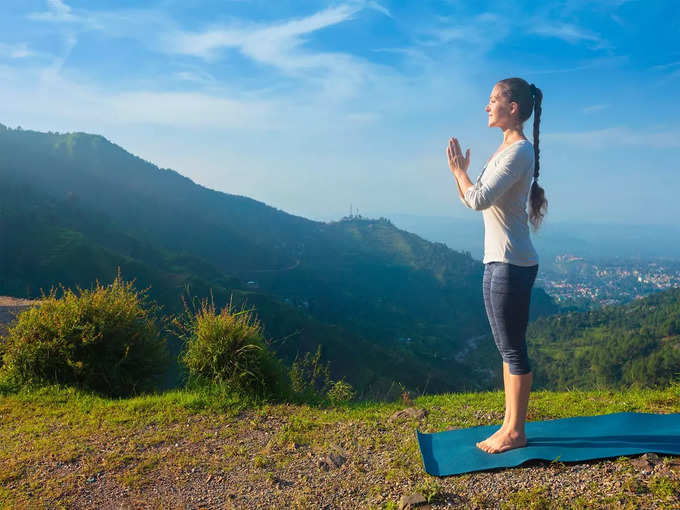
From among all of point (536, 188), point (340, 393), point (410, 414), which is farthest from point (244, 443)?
point (536, 188)

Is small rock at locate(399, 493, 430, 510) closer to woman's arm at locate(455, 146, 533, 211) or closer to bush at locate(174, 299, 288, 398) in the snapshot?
woman's arm at locate(455, 146, 533, 211)

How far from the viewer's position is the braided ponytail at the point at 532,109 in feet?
9.59

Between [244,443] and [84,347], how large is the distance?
8.31 ft

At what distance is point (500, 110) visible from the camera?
297 centimetres

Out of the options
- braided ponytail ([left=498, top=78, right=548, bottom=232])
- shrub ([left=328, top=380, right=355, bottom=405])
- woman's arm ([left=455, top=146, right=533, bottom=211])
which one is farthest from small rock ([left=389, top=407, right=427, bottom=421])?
woman's arm ([left=455, top=146, right=533, bottom=211])

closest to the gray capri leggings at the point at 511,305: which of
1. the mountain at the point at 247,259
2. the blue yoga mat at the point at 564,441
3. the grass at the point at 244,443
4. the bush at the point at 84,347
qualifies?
the blue yoga mat at the point at 564,441

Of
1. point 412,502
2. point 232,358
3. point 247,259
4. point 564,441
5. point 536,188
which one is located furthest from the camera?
point 247,259

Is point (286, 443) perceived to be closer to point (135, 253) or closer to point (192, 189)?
point (135, 253)

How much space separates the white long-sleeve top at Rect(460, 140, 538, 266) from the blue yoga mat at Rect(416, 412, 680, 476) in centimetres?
124

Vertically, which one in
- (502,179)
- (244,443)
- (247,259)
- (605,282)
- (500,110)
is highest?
(500,110)

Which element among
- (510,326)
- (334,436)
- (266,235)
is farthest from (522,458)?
(266,235)

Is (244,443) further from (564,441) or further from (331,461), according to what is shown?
(564,441)

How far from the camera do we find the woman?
2.81 m

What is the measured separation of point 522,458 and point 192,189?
100767 millimetres
